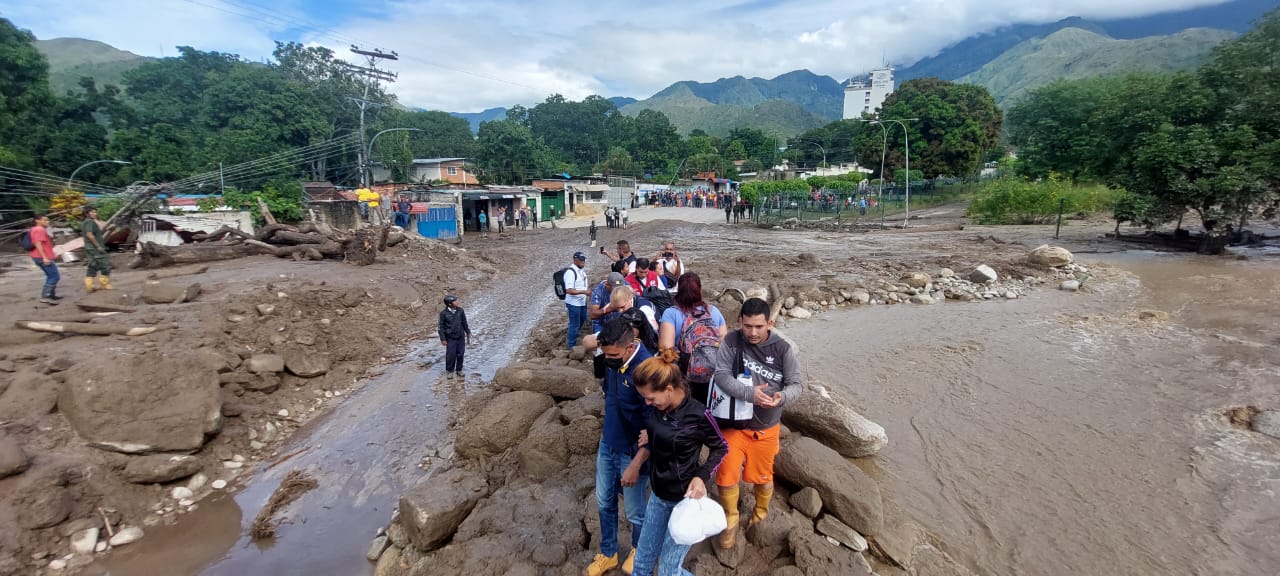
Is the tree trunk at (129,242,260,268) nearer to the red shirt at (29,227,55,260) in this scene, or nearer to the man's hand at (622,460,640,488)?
the red shirt at (29,227,55,260)

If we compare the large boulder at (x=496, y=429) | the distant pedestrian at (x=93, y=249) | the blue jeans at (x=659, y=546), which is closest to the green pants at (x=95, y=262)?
the distant pedestrian at (x=93, y=249)

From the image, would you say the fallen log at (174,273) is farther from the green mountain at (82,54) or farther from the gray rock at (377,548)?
the green mountain at (82,54)

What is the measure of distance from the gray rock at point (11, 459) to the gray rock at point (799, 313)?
1168 centimetres

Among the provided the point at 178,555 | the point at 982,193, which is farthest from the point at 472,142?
the point at 178,555

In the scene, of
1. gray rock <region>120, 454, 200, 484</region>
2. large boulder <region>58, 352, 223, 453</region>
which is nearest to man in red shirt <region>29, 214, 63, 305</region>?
large boulder <region>58, 352, 223, 453</region>

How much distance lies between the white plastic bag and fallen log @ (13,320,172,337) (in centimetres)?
905

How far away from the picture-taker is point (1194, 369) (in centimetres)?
838

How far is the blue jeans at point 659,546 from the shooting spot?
294 centimetres

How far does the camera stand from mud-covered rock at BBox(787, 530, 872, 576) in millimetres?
3465

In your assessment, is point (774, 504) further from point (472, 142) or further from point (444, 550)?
point (472, 142)

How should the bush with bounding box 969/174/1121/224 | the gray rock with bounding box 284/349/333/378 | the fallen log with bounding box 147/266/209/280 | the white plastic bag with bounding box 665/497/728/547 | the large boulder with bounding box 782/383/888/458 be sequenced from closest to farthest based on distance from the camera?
1. the white plastic bag with bounding box 665/497/728/547
2. the large boulder with bounding box 782/383/888/458
3. the gray rock with bounding box 284/349/333/378
4. the fallen log with bounding box 147/266/209/280
5. the bush with bounding box 969/174/1121/224

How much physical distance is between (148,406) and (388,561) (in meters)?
4.05

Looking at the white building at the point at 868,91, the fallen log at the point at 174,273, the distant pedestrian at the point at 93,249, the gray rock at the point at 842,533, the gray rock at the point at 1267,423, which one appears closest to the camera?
the gray rock at the point at 842,533

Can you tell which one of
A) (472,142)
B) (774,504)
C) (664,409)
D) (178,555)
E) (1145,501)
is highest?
(472,142)
